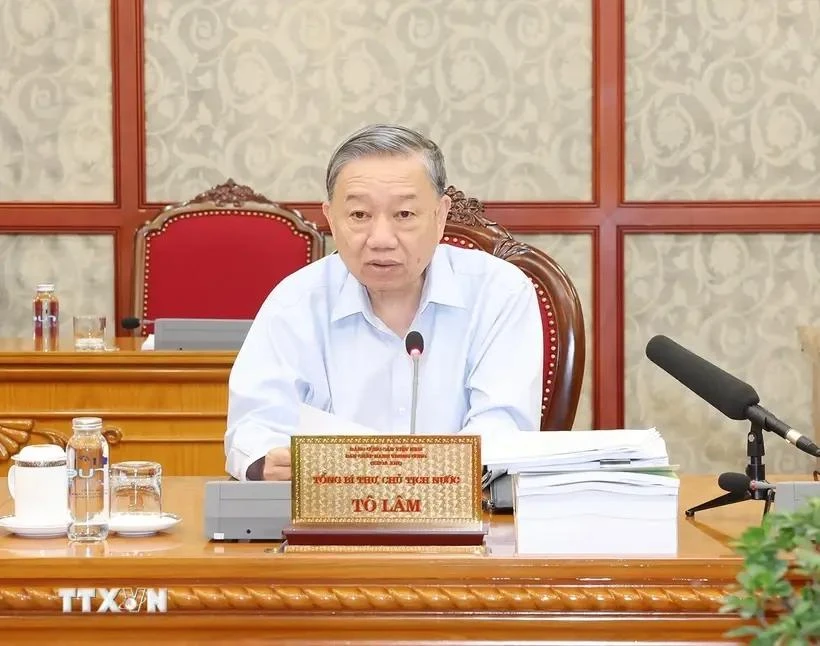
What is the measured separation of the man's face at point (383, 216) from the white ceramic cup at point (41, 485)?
0.67 m

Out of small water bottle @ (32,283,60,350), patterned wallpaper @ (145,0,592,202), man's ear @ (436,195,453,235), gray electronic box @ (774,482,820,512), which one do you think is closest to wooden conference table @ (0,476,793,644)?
gray electronic box @ (774,482,820,512)

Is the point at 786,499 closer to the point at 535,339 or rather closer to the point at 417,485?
the point at 417,485

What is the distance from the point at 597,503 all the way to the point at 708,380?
26cm

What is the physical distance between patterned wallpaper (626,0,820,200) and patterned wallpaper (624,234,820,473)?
0.22 meters

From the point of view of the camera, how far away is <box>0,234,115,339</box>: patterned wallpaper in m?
4.65

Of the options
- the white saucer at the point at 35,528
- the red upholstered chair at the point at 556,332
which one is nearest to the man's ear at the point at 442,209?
the red upholstered chair at the point at 556,332

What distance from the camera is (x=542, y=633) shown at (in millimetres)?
1406

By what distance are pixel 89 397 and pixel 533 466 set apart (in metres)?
1.78

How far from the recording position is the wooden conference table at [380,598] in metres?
1.40

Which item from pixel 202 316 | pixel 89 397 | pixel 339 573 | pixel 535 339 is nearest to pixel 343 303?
pixel 535 339

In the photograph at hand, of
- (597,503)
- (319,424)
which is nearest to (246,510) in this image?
(319,424)

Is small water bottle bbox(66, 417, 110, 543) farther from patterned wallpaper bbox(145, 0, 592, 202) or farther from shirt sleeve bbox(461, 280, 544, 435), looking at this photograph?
patterned wallpaper bbox(145, 0, 592, 202)

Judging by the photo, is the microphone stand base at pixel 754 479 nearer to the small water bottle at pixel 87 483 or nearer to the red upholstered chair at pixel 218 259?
the small water bottle at pixel 87 483

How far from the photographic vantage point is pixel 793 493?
5.20 feet
